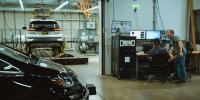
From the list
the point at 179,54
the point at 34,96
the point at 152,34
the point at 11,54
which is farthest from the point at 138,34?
the point at 34,96

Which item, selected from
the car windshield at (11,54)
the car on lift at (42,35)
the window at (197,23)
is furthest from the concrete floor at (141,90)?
the car on lift at (42,35)

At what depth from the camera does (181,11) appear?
31.3ft

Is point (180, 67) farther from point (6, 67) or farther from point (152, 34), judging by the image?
point (6, 67)

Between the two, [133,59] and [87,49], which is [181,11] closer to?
[133,59]

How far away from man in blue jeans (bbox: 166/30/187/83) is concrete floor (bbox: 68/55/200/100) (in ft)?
0.95

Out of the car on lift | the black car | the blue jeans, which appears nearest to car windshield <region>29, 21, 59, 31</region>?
the car on lift

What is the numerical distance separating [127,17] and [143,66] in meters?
1.62

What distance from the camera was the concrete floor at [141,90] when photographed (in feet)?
19.5

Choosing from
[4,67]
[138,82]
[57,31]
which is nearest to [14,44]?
[57,31]

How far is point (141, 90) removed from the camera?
6.61 metres

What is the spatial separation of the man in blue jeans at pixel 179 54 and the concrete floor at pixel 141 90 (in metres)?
0.29

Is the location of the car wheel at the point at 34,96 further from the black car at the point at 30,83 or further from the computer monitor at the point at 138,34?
the computer monitor at the point at 138,34

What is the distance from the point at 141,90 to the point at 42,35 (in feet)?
20.3

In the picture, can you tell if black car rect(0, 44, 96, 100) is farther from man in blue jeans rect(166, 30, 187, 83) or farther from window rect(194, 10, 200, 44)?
window rect(194, 10, 200, 44)
